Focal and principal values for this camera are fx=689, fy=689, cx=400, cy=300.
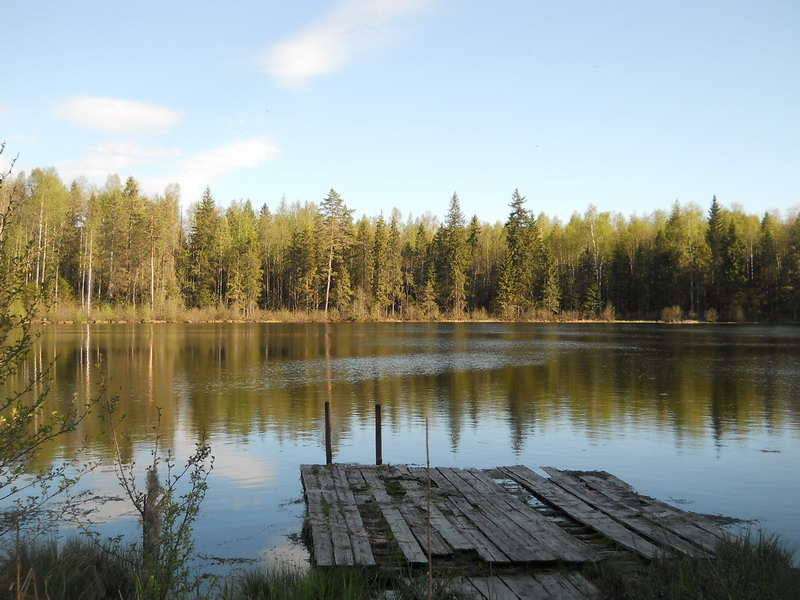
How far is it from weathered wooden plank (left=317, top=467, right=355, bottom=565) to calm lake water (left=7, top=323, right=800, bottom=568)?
21.3 inches

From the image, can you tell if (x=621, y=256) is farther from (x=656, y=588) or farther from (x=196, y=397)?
(x=656, y=588)

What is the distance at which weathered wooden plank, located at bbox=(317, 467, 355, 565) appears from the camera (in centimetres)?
721

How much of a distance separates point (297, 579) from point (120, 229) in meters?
68.4

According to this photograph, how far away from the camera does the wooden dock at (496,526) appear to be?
6.99 meters

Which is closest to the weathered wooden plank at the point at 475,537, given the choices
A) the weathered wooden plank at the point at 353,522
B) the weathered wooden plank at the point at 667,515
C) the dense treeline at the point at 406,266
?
the weathered wooden plank at the point at 353,522

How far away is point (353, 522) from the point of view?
8.51m

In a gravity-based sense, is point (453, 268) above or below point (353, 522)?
above

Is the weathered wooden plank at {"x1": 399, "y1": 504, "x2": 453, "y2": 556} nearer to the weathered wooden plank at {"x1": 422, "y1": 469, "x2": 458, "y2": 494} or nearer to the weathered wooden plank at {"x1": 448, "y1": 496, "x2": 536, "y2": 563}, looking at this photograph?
the weathered wooden plank at {"x1": 448, "y1": 496, "x2": 536, "y2": 563}

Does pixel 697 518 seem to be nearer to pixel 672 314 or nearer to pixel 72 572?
pixel 72 572

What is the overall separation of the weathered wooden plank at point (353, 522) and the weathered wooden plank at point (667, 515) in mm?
3614

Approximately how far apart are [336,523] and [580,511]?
10.6 ft

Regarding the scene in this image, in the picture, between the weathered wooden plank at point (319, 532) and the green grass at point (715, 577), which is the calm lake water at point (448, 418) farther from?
the green grass at point (715, 577)

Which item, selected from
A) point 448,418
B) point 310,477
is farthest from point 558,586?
point 448,418

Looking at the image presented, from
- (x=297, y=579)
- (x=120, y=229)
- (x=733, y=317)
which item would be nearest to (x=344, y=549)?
(x=297, y=579)
